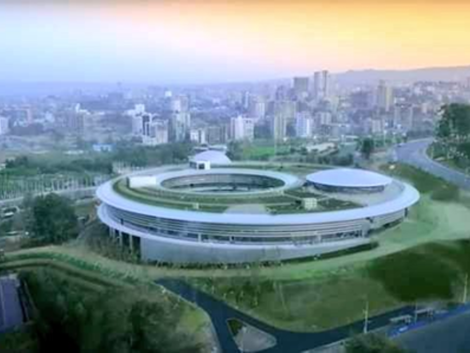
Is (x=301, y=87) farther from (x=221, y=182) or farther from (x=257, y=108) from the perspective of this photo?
(x=257, y=108)

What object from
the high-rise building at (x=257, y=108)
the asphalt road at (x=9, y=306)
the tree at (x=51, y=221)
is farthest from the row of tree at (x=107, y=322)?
the high-rise building at (x=257, y=108)

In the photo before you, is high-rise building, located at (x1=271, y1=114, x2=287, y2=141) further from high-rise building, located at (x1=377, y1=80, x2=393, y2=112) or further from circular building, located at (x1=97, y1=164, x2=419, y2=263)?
circular building, located at (x1=97, y1=164, x2=419, y2=263)

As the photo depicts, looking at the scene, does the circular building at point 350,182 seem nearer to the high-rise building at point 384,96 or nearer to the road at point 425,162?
the high-rise building at point 384,96

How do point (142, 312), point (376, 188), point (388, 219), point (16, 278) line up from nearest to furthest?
point (142, 312), point (16, 278), point (388, 219), point (376, 188)

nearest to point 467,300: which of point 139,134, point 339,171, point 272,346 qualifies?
point 272,346

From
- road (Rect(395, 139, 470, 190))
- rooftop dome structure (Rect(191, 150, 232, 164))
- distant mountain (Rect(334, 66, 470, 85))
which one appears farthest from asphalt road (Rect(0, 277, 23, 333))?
road (Rect(395, 139, 470, 190))

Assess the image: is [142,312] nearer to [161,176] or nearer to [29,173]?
[161,176]
